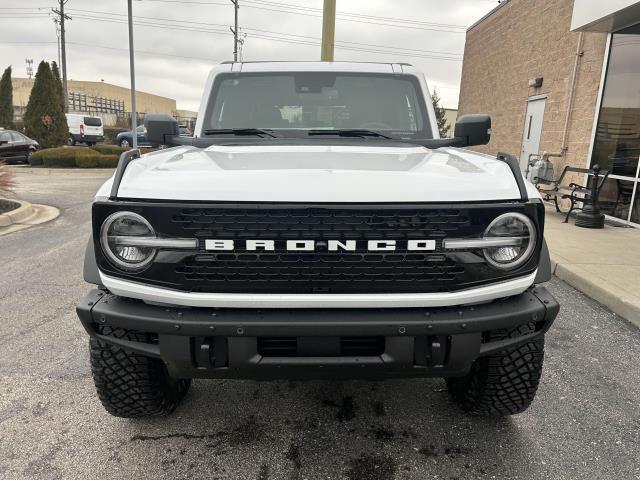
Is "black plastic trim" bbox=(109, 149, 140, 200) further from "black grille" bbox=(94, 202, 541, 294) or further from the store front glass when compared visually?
the store front glass

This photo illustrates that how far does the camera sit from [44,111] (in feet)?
72.2

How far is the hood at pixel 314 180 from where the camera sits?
6.22ft

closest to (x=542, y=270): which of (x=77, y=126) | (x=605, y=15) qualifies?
(x=605, y=15)

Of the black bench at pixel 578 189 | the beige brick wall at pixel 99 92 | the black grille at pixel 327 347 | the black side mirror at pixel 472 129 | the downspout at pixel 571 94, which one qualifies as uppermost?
the beige brick wall at pixel 99 92

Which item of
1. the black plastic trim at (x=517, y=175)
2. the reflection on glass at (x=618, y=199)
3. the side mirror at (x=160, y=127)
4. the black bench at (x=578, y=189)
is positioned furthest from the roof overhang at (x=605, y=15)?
the side mirror at (x=160, y=127)

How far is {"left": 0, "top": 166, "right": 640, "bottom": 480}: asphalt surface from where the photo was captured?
2.25 metres

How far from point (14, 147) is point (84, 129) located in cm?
1126

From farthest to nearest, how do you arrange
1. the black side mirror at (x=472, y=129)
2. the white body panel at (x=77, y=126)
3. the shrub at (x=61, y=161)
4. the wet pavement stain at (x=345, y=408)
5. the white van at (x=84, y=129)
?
the white body panel at (x=77, y=126), the white van at (x=84, y=129), the shrub at (x=61, y=161), the black side mirror at (x=472, y=129), the wet pavement stain at (x=345, y=408)

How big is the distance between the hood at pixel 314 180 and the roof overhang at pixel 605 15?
269 inches

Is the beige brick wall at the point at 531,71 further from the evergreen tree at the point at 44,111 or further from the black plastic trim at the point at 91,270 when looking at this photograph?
the evergreen tree at the point at 44,111

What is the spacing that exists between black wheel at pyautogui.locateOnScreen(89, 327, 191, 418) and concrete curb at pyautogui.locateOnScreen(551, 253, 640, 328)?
3747 mm

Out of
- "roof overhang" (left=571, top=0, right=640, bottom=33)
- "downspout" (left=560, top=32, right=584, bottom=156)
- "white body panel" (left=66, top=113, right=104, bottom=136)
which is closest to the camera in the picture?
"roof overhang" (left=571, top=0, right=640, bottom=33)

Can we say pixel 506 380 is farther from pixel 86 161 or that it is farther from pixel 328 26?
pixel 86 161

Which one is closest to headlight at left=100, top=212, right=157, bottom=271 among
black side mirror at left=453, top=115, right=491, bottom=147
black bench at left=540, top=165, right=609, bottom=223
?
black side mirror at left=453, top=115, right=491, bottom=147
